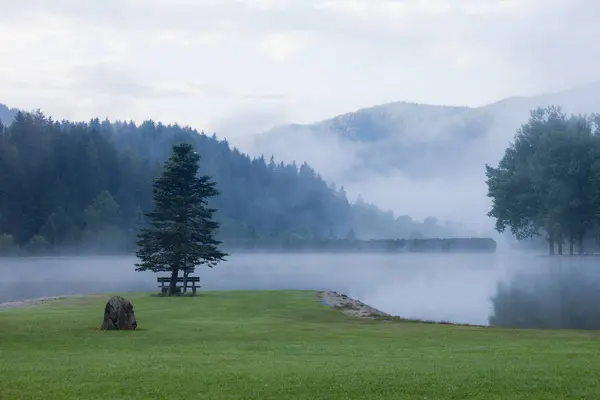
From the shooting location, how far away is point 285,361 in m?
21.9

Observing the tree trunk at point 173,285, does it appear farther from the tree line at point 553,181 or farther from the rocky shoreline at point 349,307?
the tree line at point 553,181

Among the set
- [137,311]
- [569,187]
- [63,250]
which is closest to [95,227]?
[63,250]

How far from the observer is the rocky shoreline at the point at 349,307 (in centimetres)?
4509

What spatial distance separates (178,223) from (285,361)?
3892 centimetres

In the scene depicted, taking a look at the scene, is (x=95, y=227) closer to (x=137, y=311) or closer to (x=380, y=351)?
(x=137, y=311)

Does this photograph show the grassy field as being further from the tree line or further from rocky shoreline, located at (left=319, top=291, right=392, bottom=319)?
the tree line

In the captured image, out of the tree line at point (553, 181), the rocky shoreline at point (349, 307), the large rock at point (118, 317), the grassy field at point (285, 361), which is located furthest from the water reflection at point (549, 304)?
the tree line at point (553, 181)

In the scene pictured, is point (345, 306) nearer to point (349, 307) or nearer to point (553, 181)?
point (349, 307)

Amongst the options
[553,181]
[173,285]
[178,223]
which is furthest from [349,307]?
[553,181]

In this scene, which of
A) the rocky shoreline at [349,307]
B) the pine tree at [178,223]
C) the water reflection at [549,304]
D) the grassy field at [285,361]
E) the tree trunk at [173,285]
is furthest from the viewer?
the pine tree at [178,223]

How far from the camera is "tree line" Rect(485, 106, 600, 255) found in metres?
131

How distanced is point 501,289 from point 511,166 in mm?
78851

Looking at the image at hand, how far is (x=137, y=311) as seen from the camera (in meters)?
42.6

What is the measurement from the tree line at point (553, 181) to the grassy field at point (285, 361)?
10298 centimetres
